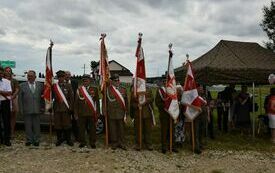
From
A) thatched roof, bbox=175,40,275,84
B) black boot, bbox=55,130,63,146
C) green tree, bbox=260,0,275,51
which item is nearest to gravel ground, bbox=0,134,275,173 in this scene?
black boot, bbox=55,130,63,146

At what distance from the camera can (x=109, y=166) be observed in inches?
342

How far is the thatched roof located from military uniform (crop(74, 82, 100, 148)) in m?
3.05

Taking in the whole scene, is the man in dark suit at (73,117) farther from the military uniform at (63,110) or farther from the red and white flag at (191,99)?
the red and white flag at (191,99)

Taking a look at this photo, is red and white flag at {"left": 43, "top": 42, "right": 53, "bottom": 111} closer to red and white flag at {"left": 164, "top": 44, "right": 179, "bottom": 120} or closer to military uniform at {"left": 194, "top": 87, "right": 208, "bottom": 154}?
red and white flag at {"left": 164, "top": 44, "right": 179, "bottom": 120}

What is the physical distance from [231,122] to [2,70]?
726 cm

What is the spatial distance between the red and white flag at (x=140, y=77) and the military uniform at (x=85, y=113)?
1.02 meters

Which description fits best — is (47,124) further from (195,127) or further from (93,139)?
(195,127)

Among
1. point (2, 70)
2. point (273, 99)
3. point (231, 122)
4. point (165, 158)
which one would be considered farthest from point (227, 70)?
point (2, 70)

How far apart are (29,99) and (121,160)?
275cm

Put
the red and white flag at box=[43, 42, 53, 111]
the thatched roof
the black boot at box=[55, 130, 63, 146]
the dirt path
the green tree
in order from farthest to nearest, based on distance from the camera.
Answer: the green tree → the thatched roof → the black boot at box=[55, 130, 63, 146] → the red and white flag at box=[43, 42, 53, 111] → the dirt path

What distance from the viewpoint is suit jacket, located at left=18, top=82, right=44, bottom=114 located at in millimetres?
10391

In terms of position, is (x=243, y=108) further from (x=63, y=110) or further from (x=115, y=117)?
(x=63, y=110)

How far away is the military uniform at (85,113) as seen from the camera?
10461 millimetres

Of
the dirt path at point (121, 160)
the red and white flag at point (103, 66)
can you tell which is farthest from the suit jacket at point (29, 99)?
the red and white flag at point (103, 66)
